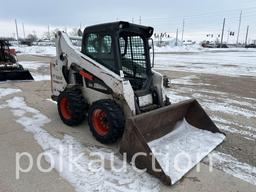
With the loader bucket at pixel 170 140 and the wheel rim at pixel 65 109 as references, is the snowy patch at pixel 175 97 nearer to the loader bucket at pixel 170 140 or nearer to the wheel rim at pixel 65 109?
the loader bucket at pixel 170 140

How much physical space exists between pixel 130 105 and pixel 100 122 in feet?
2.11

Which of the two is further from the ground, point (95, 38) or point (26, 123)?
point (95, 38)

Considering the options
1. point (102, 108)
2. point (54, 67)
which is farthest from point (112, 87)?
point (54, 67)

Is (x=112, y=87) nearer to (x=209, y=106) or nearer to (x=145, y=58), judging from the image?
(x=145, y=58)

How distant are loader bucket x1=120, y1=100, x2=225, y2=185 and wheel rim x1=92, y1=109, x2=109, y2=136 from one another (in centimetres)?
65

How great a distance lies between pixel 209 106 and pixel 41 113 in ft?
14.4

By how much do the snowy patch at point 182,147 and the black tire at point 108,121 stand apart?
0.57 m

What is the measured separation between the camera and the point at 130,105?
12.5 ft

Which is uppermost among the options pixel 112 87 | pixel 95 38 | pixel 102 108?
pixel 95 38

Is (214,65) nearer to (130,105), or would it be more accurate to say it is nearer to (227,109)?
(227,109)

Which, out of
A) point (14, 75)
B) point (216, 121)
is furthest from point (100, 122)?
point (14, 75)

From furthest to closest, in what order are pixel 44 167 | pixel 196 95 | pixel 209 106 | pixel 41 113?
pixel 196 95
pixel 209 106
pixel 41 113
pixel 44 167

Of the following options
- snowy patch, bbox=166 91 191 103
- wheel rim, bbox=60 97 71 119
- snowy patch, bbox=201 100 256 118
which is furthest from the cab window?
snowy patch, bbox=201 100 256 118

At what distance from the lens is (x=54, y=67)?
533 cm
